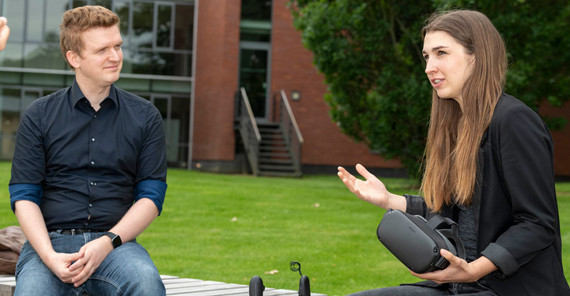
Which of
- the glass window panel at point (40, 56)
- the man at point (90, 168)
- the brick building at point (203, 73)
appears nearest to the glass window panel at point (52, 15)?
the brick building at point (203, 73)

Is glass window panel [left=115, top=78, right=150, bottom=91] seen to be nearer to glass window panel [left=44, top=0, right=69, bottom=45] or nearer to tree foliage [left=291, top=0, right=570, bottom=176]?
glass window panel [left=44, top=0, right=69, bottom=45]

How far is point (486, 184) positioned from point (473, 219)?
16 cm

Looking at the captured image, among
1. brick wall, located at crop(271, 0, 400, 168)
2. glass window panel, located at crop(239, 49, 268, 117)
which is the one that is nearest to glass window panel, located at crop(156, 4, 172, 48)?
glass window panel, located at crop(239, 49, 268, 117)

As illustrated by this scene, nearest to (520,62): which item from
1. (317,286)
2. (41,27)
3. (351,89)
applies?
(351,89)

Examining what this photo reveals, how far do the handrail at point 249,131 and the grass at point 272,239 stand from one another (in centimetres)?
790

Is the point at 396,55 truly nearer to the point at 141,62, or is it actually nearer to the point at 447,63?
the point at 141,62

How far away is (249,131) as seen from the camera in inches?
940

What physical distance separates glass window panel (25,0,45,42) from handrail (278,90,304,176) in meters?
8.16

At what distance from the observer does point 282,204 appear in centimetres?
1321

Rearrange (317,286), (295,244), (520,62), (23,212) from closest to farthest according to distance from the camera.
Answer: (23,212)
(317,286)
(295,244)
(520,62)

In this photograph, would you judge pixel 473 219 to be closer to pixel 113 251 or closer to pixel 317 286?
pixel 113 251

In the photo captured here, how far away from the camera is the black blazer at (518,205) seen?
2600 mm

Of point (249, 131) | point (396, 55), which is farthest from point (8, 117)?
point (396, 55)

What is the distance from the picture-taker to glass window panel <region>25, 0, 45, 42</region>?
23750 millimetres
